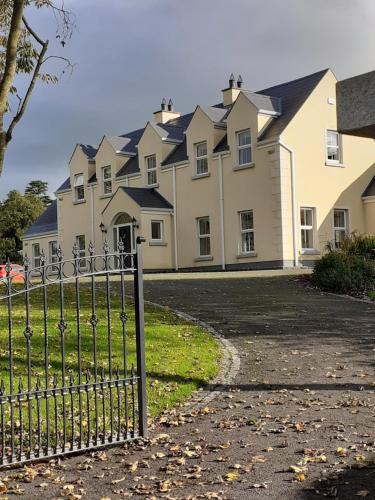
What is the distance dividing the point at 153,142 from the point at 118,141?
4304 mm

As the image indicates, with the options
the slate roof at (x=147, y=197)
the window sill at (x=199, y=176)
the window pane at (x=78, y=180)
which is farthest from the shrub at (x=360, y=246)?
the window pane at (x=78, y=180)

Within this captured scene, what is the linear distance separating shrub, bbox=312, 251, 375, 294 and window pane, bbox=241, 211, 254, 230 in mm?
9475

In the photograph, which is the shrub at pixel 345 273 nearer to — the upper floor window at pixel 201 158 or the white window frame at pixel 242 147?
the white window frame at pixel 242 147

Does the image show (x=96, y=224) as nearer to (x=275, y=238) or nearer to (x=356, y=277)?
(x=275, y=238)

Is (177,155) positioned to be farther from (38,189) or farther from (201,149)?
(38,189)

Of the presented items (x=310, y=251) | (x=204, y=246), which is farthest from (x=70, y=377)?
(x=204, y=246)

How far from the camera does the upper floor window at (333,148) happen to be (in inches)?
1193

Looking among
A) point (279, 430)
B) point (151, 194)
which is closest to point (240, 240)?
point (151, 194)

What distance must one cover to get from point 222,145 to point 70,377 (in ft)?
83.0

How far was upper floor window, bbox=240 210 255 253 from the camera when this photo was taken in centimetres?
2952

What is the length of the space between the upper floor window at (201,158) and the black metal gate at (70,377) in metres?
19.4

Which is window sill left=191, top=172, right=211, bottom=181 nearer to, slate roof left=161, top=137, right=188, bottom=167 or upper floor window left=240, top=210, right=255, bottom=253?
slate roof left=161, top=137, right=188, bottom=167

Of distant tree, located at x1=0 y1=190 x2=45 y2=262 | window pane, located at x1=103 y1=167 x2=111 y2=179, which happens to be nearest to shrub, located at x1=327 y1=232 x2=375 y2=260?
window pane, located at x1=103 y1=167 x2=111 y2=179

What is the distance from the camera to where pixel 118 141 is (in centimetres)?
3819
